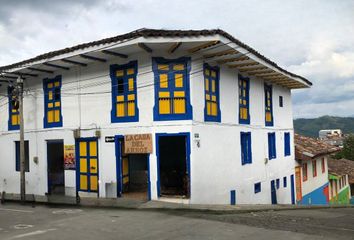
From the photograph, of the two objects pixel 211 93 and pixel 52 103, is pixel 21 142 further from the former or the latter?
pixel 211 93

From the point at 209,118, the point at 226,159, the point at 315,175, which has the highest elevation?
the point at 209,118

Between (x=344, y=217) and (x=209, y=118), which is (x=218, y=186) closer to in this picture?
(x=209, y=118)

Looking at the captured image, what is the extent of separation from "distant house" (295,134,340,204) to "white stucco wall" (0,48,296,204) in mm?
4538

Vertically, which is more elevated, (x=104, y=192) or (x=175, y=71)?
(x=175, y=71)

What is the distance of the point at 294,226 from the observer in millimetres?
10445

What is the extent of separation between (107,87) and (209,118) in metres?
4.34

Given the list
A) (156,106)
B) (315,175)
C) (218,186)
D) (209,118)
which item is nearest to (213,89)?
(209,118)

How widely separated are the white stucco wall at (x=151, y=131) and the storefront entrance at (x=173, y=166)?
0.83 ft

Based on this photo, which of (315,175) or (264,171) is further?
(315,175)

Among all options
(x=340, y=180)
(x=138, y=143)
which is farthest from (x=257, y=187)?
(x=340, y=180)

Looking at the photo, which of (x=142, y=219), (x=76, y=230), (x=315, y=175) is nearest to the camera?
(x=76, y=230)

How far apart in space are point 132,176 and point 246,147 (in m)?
5.64

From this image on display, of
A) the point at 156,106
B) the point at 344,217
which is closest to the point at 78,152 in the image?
the point at 156,106

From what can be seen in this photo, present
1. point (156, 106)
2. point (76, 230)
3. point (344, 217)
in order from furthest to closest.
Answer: point (156, 106)
point (344, 217)
point (76, 230)
